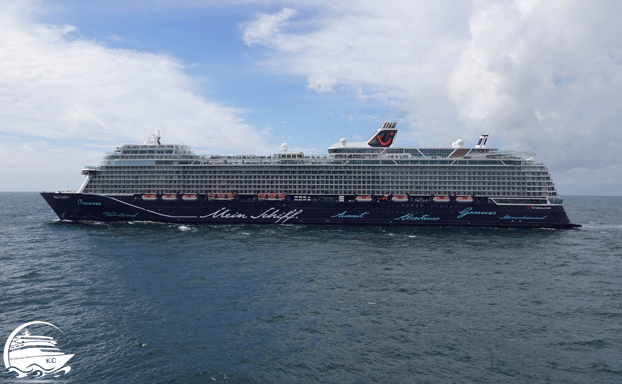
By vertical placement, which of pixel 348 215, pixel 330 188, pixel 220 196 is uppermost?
pixel 330 188

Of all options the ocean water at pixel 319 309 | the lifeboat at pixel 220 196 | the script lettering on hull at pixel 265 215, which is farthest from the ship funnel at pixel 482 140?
the lifeboat at pixel 220 196

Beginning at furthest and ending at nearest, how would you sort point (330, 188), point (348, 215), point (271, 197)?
point (330, 188) → point (271, 197) → point (348, 215)

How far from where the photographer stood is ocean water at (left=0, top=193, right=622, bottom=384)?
696 inches

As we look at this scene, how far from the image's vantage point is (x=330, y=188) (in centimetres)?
6506

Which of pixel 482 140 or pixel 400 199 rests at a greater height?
pixel 482 140

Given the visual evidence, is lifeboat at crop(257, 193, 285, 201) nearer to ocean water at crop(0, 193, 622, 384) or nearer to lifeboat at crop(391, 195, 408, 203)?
ocean water at crop(0, 193, 622, 384)

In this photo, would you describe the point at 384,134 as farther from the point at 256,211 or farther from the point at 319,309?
the point at 319,309

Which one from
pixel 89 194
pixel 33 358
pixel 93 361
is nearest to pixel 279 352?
pixel 93 361

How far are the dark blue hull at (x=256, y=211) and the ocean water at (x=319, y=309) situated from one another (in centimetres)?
1465

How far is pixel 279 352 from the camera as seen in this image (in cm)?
1898

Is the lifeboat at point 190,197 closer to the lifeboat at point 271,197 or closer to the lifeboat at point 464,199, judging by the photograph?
the lifeboat at point 271,197

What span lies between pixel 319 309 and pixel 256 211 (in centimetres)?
3878

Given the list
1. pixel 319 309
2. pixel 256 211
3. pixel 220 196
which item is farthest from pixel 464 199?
pixel 319 309

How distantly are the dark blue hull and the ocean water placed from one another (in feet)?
48.1
